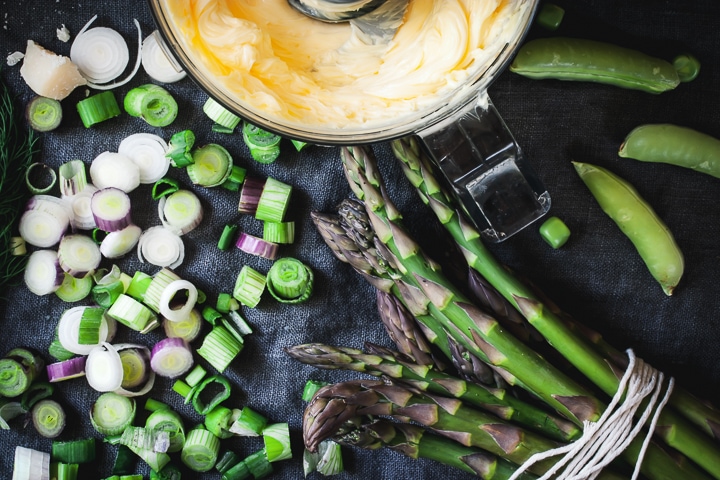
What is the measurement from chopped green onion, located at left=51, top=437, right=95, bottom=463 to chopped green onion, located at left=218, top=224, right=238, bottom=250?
70 cm

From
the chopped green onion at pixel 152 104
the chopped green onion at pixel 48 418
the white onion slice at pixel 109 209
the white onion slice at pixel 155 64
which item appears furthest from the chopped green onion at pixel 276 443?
the white onion slice at pixel 155 64

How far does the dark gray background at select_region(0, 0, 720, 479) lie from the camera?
2072mm

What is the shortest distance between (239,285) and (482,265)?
0.71 m

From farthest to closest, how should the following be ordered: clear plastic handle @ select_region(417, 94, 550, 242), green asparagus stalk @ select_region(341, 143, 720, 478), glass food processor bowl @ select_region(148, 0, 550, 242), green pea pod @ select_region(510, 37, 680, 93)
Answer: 1. green pea pod @ select_region(510, 37, 680, 93)
2. green asparagus stalk @ select_region(341, 143, 720, 478)
3. clear plastic handle @ select_region(417, 94, 550, 242)
4. glass food processor bowl @ select_region(148, 0, 550, 242)

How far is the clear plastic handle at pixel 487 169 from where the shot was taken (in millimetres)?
1738

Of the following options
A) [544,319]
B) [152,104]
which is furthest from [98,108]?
[544,319]

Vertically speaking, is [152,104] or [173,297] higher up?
[152,104]

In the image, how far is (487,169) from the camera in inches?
71.2

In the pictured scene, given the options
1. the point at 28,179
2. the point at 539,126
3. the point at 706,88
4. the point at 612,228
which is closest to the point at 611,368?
the point at 612,228

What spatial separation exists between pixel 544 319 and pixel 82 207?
4.45 ft

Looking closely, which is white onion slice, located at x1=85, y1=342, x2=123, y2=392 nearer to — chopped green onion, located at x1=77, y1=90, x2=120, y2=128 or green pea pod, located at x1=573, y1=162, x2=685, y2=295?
chopped green onion, located at x1=77, y1=90, x2=120, y2=128

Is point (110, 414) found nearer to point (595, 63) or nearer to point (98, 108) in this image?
point (98, 108)

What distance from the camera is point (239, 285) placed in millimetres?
2170

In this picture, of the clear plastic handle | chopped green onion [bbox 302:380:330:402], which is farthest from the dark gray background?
the clear plastic handle
